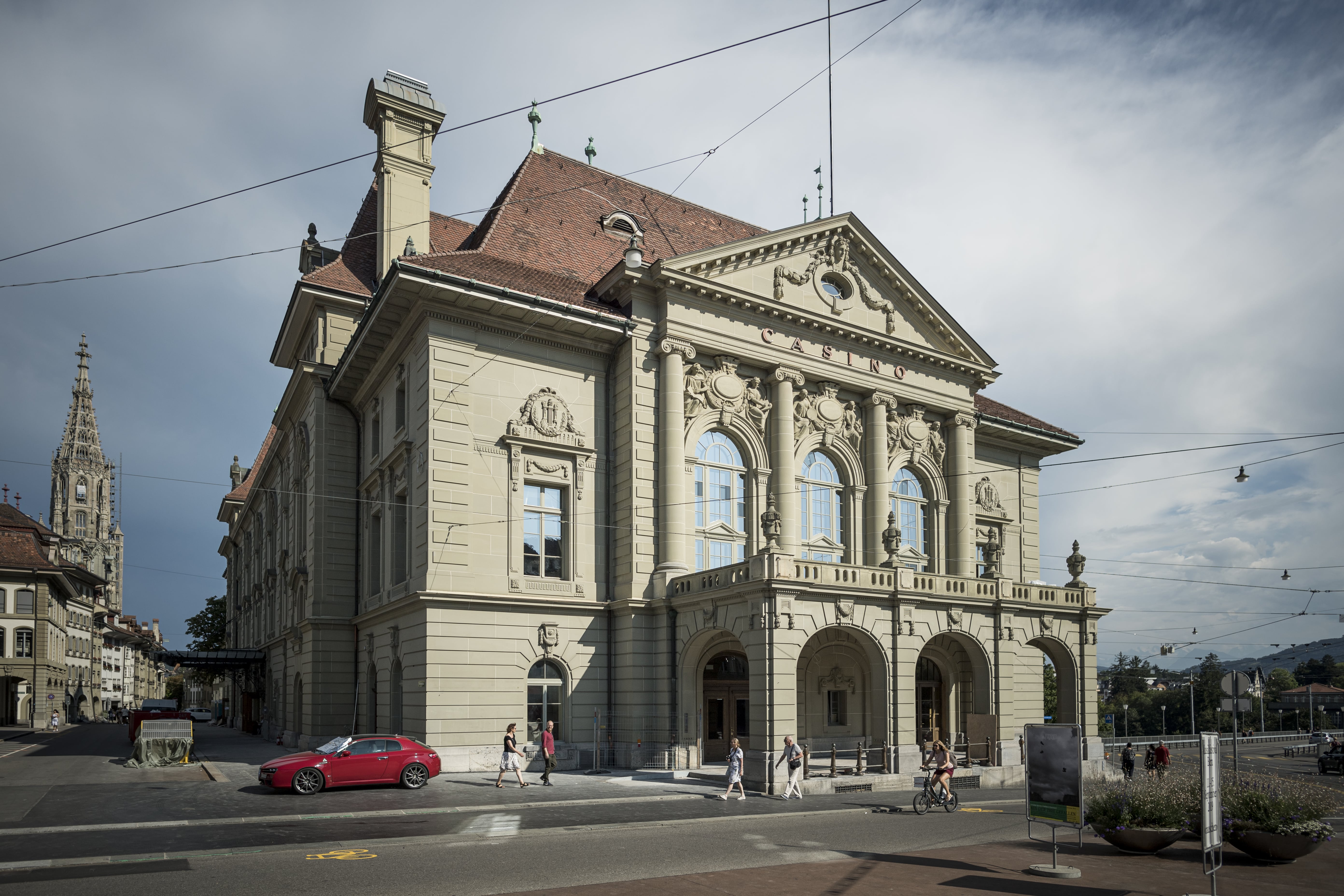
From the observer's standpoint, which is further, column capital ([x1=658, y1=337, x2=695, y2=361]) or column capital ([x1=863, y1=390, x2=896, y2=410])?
column capital ([x1=863, y1=390, x2=896, y2=410])

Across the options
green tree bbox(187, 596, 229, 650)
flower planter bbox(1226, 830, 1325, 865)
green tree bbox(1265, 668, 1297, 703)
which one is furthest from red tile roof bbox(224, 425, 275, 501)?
green tree bbox(1265, 668, 1297, 703)

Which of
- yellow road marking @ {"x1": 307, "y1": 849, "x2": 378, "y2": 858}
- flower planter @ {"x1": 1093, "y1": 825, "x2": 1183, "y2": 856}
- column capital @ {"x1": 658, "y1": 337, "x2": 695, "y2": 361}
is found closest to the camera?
yellow road marking @ {"x1": 307, "y1": 849, "x2": 378, "y2": 858}

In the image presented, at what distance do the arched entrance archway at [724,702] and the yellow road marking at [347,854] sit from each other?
18.0 meters

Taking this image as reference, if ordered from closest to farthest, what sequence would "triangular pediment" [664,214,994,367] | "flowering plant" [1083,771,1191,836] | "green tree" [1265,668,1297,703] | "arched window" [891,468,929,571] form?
1. "flowering plant" [1083,771,1191,836]
2. "triangular pediment" [664,214,994,367]
3. "arched window" [891,468,929,571]
4. "green tree" [1265,668,1297,703]

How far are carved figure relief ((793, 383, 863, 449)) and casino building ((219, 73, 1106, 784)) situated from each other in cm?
9

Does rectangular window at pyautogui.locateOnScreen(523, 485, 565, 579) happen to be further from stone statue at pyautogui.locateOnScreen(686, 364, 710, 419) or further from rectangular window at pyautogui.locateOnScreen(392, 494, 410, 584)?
stone statue at pyautogui.locateOnScreen(686, 364, 710, 419)

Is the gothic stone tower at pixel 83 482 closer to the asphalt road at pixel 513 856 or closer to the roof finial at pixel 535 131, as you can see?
the roof finial at pixel 535 131

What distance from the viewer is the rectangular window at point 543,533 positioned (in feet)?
100

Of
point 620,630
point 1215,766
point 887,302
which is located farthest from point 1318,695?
point 1215,766

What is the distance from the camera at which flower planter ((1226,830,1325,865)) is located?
48.3 ft

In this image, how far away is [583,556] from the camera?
31.2m

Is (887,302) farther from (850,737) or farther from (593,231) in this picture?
(850,737)

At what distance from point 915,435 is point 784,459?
264 inches

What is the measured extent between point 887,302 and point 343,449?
21.2 m
